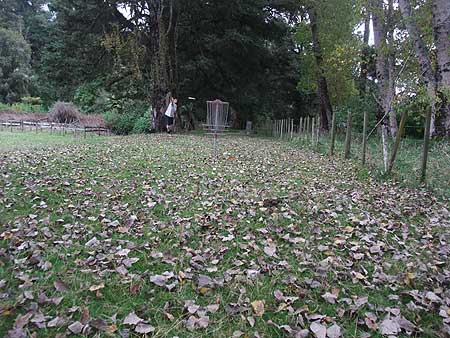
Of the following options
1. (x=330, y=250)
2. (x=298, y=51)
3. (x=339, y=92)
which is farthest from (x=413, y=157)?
(x=298, y=51)

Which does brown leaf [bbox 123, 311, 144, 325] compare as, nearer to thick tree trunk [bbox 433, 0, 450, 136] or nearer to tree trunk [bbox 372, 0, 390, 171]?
thick tree trunk [bbox 433, 0, 450, 136]

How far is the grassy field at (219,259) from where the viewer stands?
2.43 meters

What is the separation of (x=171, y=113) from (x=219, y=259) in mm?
15080

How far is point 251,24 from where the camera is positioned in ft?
68.4

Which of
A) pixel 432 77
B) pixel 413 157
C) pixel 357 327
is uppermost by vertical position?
pixel 432 77

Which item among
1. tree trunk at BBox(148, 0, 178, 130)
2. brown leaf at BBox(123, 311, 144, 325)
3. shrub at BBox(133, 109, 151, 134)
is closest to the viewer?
brown leaf at BBox(123, 311, 144, 325)

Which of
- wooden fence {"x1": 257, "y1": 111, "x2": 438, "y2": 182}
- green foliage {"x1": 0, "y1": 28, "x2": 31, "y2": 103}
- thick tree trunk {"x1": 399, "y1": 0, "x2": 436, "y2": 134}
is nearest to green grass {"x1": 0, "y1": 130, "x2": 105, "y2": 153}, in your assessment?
wooden fence {"x1": 257, "y1": 111, "x2": 438, "y2": 182}

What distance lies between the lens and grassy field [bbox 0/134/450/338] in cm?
243

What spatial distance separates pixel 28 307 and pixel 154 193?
3144mm

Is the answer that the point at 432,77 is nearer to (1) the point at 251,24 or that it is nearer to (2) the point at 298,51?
(1) the point at 251,24

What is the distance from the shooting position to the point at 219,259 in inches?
132

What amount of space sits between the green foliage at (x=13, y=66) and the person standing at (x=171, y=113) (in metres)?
19.5

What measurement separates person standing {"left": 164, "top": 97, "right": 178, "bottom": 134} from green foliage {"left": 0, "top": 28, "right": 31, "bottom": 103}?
63.9ft

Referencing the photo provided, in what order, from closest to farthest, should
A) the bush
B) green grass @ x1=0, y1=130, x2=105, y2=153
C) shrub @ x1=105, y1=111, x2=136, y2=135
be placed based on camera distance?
green grass @ x1=0, y1=130, x2=105, y2=153 < shrub @ x1=105, y1=111, x2=136, y2=135 < the bush
